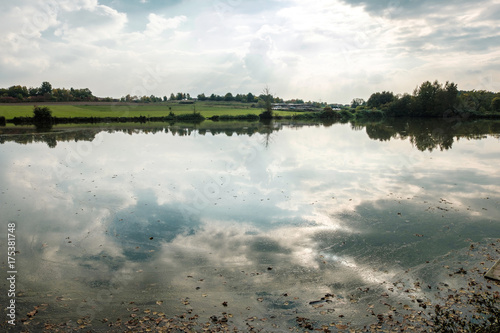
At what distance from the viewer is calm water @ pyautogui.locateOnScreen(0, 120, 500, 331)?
7188 millimetres

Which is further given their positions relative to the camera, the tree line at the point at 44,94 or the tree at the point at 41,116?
the tree line at the point at 44,94

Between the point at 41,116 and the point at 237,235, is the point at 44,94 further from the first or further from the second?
the point at 237,235

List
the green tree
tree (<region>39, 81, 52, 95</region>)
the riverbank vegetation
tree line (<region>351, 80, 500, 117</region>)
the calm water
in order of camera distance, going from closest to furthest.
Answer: the calm water, the riverbank vegetation, tree line (<region>351, 80, 500, 117</region>), the green tree, tree (<region>39, 81, 52, 95</region>)

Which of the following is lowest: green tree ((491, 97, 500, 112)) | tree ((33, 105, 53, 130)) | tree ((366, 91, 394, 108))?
tree ((33, 105, 53, 130))

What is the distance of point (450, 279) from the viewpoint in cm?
798

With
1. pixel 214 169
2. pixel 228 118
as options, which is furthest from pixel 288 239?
pixel 228 118

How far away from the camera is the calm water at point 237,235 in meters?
7.19

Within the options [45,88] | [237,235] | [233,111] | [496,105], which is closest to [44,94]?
[45,88]

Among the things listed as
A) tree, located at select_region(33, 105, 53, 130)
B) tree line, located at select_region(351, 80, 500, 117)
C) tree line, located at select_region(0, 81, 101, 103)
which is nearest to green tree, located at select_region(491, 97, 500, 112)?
tree line, located at select_region(351, 80, 500, 117)

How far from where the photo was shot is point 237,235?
1070 cm

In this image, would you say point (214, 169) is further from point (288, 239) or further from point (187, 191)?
point (288, 239)

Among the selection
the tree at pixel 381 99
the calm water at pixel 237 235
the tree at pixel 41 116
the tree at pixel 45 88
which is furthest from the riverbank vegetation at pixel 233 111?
the calm water at pixel 237 235

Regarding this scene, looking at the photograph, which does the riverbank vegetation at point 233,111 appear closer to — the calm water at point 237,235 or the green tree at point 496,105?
the green tree at point 496,105

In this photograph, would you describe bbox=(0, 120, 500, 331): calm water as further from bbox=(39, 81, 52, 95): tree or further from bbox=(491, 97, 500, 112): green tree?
bbox=(39, 81, 52, 95): tree
